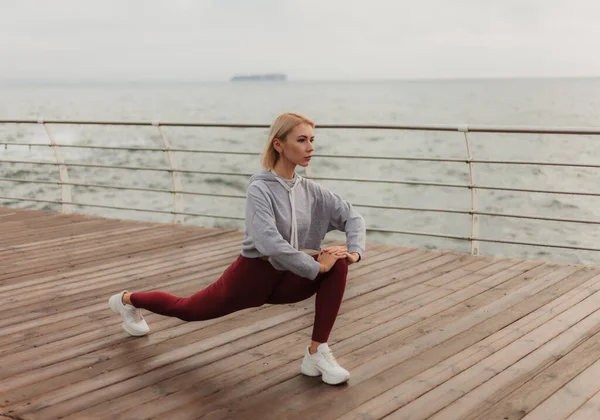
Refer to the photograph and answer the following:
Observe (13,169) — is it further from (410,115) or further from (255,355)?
(410,115)

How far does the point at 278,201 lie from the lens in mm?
2988

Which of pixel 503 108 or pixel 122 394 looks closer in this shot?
pixel 122 394

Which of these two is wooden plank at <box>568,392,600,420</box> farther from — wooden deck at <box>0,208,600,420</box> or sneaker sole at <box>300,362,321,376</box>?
sneaker sole at <box>300,362,321,376</box>

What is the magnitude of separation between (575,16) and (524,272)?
153 ft

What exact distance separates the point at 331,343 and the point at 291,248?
2.67ft

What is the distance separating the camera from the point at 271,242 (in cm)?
287

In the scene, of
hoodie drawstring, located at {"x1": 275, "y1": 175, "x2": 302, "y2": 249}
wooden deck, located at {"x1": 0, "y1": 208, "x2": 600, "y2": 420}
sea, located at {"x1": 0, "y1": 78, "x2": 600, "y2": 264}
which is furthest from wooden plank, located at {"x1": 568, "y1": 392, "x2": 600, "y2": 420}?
sea, located at {"x1": 0, "y1": 78, "x2": 600, "y2": 264}

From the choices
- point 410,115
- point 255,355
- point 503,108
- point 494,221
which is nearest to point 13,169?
point 494,221

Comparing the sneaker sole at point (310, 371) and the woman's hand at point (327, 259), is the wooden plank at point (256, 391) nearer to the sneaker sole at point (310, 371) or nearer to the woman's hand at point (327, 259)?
the sneaker sole at point (310, 371)

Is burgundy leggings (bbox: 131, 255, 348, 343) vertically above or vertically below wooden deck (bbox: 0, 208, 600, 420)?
above

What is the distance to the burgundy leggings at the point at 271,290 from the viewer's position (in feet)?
9.86

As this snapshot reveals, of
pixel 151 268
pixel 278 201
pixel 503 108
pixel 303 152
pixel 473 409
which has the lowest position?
pixel 503 108

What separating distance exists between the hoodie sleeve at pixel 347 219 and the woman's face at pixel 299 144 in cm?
22

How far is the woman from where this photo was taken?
2922 mm
